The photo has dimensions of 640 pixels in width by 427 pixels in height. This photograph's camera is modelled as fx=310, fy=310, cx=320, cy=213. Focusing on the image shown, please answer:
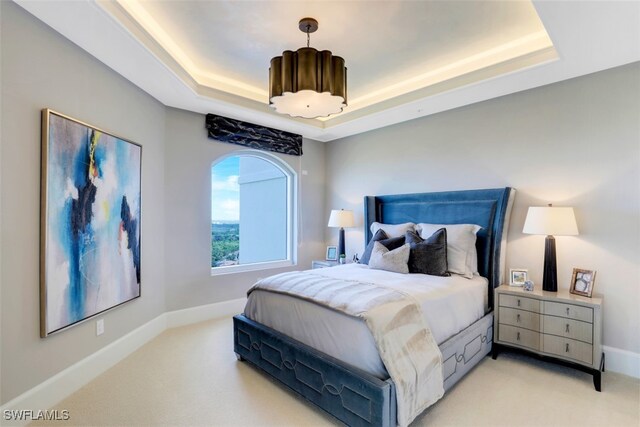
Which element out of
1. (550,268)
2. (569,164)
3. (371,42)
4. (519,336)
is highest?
(371,42)

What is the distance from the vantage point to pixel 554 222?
2.68 meters

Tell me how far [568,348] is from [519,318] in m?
0.38

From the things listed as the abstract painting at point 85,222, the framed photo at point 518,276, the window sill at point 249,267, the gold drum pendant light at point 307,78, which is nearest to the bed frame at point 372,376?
the framed photo at point 518,276

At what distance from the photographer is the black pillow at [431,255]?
3.04 m

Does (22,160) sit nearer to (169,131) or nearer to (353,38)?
(169,131)

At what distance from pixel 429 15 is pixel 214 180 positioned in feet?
10.4

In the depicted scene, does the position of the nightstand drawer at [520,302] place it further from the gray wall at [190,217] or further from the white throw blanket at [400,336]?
the gray wall at [190,217]

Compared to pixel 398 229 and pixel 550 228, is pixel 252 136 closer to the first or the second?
pixel 398 229

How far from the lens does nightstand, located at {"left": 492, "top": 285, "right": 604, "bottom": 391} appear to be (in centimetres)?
243

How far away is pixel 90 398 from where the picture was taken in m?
2.28

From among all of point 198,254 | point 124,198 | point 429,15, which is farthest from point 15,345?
point 429,15

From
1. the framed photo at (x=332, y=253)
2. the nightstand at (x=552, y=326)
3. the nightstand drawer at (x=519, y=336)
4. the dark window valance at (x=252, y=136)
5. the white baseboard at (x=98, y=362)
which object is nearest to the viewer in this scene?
the white baseboard at (x=98, y=362)

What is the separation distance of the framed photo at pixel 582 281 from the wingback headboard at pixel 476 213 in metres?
0.58

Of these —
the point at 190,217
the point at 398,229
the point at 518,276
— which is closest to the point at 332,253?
the point at 398,229
